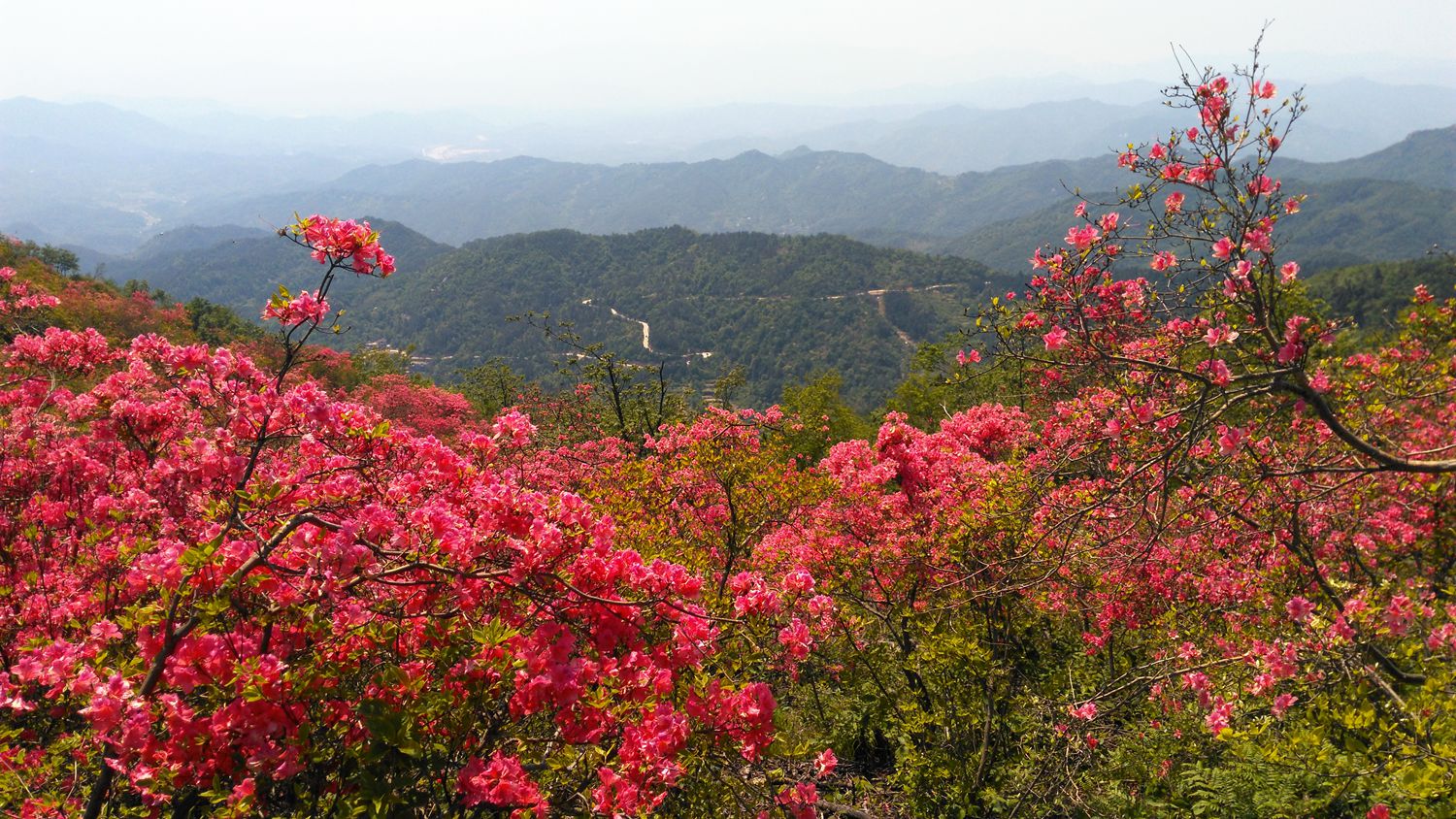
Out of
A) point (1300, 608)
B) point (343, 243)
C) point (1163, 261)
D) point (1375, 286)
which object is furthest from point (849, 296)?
point (343, 243)

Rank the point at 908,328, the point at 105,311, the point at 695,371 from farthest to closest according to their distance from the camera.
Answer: the point at 908,328
the point at 695,371
the point at 105,311

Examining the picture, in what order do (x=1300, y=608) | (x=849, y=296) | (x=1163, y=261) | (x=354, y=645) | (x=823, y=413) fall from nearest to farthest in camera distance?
(x=354, y=645)
(x=1300, y=608)
(x=1163, y=261)
(x=823, y=413)
(x=849, y=296)

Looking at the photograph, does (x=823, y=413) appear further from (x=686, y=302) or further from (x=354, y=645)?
(x=686, y=302)

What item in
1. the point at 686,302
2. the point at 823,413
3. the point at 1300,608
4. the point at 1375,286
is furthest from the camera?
the point at 686,302

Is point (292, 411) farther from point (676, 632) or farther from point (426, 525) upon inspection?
point (676, 632)

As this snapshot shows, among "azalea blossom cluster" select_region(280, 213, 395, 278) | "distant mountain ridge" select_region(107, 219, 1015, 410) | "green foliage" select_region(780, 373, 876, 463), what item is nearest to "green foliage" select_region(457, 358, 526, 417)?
"green foliage" select_region(780, 373, 876, 463)

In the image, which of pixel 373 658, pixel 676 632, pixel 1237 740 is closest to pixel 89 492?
pixel 373 658

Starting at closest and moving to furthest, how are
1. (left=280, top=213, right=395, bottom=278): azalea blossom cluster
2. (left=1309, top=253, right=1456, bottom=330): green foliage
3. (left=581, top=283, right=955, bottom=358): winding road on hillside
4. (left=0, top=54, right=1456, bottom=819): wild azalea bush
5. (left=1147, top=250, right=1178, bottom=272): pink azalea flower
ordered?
(left=0, top=54, right=1456, bottom=819): wild azalea bush
(left=280, top=213, right=395, bottom=278): azalea blossom cluster
(left=1147, top=250, right=1178, bottom=272): pink azalea flower
(left=1309, top=253, right=1456, bottom=330): green foliage
(left=581, top=283, right=955, bottom=358): winding road on hillside

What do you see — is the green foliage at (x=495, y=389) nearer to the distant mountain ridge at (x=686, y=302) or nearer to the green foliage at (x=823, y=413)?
the green foliage at (x=823, y=413)

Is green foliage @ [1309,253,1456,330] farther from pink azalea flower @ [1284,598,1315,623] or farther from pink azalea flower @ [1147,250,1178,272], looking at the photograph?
pink azalea flower @ [1284,598,1315,623]
